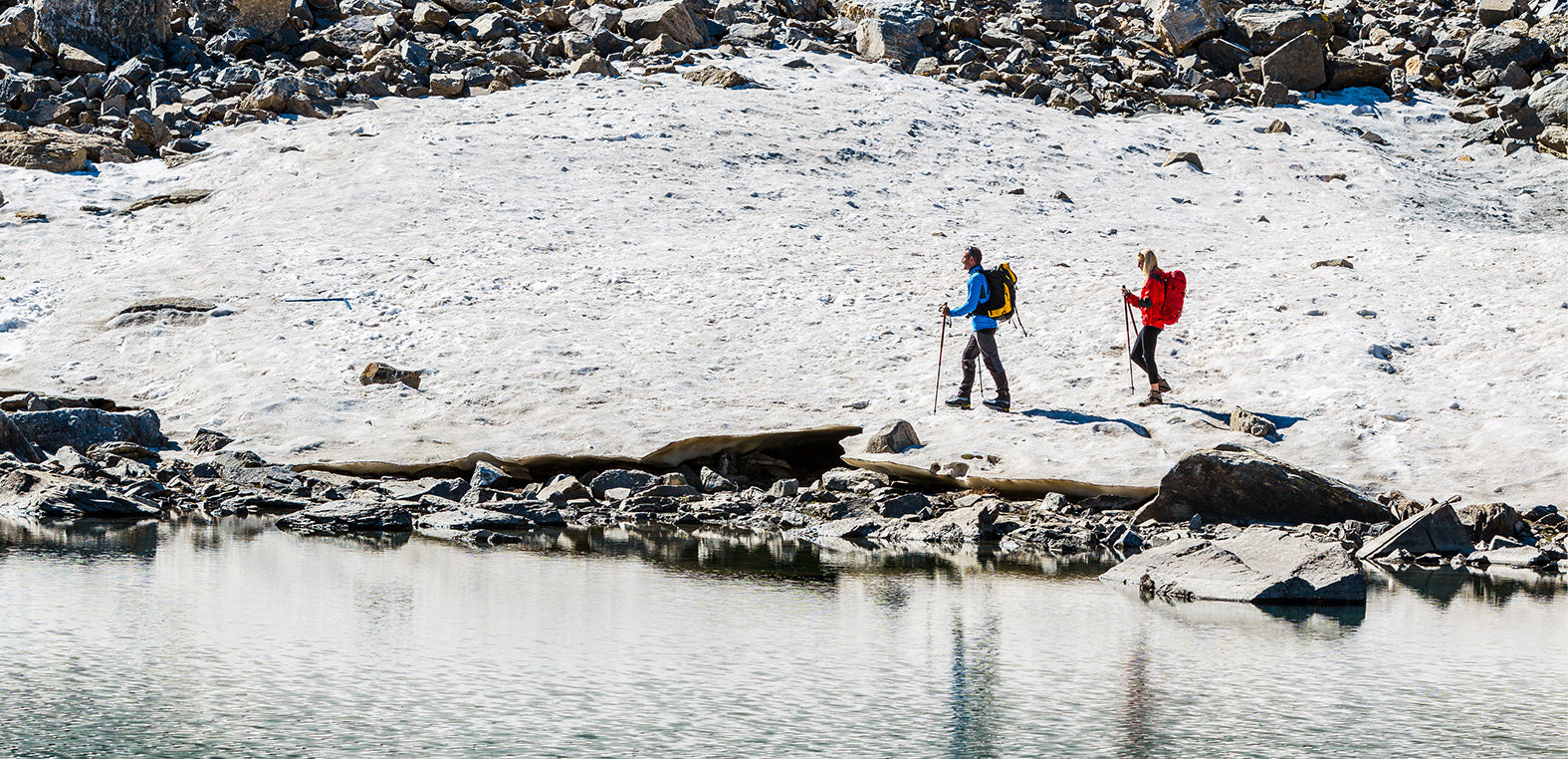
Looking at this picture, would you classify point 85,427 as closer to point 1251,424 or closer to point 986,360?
point 986,360

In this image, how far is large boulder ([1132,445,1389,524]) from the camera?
14078 millimetres

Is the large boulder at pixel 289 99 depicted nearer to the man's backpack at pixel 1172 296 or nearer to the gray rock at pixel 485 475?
the gray rock at pixel 485 475

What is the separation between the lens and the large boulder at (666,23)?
35.4 m

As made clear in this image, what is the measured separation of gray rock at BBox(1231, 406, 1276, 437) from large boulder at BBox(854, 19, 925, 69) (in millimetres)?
21420

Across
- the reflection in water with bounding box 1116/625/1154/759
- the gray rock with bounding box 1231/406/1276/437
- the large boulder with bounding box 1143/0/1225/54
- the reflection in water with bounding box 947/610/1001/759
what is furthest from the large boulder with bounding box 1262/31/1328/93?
the reflection in water with bounding box 1116/625/1154/759

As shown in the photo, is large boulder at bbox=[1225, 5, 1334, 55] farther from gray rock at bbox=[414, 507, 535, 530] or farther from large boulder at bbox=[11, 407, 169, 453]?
large boulder at bbox=[11, 407, 169, 453]

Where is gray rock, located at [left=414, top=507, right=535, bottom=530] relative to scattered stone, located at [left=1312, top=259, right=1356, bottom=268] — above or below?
below

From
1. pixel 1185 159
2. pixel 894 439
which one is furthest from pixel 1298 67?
pixel 894 439

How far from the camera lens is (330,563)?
11.6m

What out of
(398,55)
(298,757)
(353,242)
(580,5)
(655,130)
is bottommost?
(298,757)

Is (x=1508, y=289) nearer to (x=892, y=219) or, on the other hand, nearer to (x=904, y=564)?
(x=892, y=219)

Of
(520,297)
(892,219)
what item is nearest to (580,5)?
(892,219)

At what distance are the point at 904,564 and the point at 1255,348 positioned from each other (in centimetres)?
871

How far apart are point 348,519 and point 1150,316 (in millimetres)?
9207
